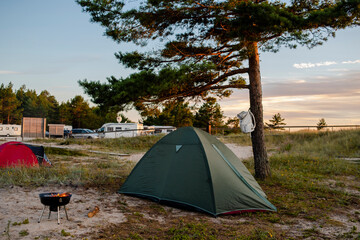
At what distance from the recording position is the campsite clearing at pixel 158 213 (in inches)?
182

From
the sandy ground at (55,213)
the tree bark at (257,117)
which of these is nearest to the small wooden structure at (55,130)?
the sandy ground at (55,213)

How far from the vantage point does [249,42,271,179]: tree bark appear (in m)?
9.39

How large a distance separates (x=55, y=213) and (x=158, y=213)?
75.4 inches

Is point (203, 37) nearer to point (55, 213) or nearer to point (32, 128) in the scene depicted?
point (55, 213)

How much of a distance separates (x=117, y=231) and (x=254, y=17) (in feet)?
21.2

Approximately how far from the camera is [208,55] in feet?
33.8

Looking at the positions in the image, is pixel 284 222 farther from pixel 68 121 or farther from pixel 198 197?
pixel 68 121

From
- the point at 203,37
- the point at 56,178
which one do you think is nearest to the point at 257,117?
the point at 203,37

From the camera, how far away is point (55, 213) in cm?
532

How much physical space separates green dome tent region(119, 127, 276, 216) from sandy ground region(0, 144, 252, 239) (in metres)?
0.40

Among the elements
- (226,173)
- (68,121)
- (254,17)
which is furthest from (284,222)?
(68,121)

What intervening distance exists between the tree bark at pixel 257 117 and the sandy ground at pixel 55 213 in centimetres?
434

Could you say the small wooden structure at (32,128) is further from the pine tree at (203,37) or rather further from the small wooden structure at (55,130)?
the pine tree at (203,37)

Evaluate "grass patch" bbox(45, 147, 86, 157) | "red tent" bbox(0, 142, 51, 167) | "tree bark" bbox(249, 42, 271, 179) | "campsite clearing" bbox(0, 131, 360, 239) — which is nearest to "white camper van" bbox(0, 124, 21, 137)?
"grass patch" bbox(45, 147, 86, 157)
